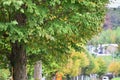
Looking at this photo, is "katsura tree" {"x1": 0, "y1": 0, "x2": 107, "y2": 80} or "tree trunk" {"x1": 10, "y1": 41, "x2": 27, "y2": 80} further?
"tree trunk" {"x1": 10, "y1": 41, "x2": 27, "y2": 80}

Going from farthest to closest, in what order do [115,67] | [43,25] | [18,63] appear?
[115,67] < [18,63] < [43,25]

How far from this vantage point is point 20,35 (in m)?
6.30

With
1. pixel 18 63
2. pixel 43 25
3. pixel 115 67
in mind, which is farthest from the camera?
pixel 115 67

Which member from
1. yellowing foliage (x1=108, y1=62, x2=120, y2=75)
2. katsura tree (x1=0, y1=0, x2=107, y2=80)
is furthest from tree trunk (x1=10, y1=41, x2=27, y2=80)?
yellowing foliage (x1=108, y1=62, x2=120, y2=75)

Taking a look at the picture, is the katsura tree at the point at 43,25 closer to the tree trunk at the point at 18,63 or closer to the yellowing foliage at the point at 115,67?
the tree trunk at the point at 18,63

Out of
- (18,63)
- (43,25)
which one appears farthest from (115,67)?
(43,25)

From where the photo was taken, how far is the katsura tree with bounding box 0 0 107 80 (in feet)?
20.6

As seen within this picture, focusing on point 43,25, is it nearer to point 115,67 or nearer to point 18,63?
point 18,63

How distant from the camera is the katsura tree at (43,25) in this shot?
6.27 metres

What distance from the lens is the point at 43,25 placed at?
6824 millimetres

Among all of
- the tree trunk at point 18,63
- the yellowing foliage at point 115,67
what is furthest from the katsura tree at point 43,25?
the yellowing foliage at point 115,67

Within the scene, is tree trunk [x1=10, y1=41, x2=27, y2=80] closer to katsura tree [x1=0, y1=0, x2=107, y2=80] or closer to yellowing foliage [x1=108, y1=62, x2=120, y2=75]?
katsura tree [x1=0, y1=0, x2=107, y2=80]

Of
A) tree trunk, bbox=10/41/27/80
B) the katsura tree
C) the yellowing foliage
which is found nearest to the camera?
the katsura tree

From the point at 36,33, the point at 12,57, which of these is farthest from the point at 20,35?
the point at 12,57
